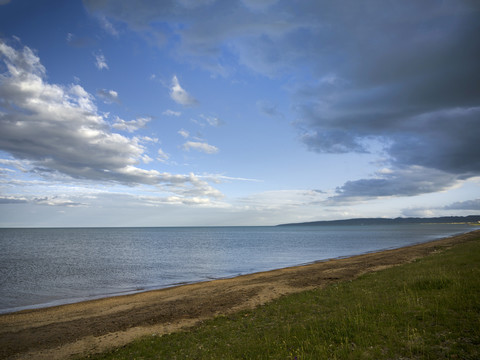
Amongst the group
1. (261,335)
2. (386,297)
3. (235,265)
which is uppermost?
(386,297)

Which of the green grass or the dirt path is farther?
the dirt path

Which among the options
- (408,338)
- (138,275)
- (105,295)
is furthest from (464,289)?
(138,275)

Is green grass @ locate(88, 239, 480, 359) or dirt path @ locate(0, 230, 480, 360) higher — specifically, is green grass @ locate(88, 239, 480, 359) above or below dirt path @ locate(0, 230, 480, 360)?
above

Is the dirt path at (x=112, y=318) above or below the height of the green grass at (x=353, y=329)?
below

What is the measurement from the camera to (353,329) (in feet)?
30.6

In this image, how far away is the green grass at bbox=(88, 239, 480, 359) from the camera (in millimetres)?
7672

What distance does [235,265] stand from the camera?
4362cm

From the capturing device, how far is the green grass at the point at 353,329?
302 inches

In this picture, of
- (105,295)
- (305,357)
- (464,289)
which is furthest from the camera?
(105,295)

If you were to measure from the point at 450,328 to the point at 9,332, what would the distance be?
21201 millimetres

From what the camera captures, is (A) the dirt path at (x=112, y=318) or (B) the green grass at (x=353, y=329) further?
(A) the dirt path at (x=112, y=318)

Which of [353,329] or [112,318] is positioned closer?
[353,329]

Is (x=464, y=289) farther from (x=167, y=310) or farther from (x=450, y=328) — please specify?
(x=167, y=310)

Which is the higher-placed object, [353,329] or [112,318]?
[353,329]
